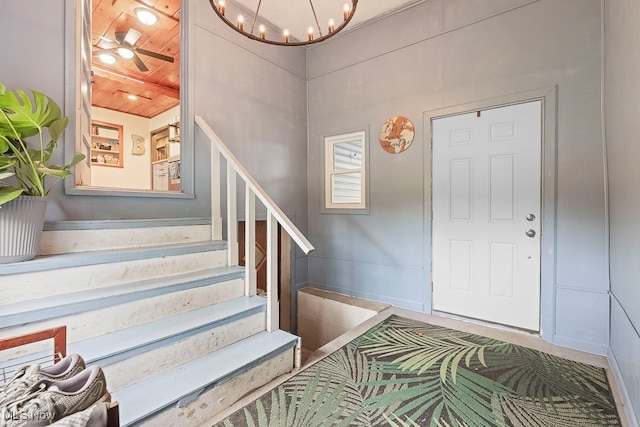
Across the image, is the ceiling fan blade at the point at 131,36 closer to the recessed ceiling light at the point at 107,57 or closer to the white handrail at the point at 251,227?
the recessed ceiling light at the point at 107,57

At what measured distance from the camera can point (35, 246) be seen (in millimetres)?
1590

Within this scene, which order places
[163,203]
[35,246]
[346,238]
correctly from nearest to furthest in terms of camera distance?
1. [35,246]
2. [163,203]
3. [346,238]

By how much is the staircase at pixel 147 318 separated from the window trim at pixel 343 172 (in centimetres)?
182

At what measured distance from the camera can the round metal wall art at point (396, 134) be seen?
3166mm

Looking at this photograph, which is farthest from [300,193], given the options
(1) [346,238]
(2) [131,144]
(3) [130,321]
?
(2) [131,144]

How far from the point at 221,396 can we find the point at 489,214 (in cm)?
255

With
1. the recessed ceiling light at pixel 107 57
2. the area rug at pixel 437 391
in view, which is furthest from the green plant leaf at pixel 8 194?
the recessed ceiling light at pixel 107 57

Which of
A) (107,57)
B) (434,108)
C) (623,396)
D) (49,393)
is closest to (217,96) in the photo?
(107,57)

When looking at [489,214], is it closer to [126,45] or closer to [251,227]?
[251,227]

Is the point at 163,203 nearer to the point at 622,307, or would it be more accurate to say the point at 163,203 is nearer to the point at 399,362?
the point at 399,362

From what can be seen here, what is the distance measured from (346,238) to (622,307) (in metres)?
2.41

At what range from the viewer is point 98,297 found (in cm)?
154

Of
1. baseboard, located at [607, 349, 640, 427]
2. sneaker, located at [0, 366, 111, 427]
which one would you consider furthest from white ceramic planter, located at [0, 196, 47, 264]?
baseboard, located at [607, 349, 640, 427]

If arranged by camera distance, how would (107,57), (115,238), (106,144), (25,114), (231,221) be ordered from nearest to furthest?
(25,114) < (115,238) < (231,221) < (107,57) < (106,144)
